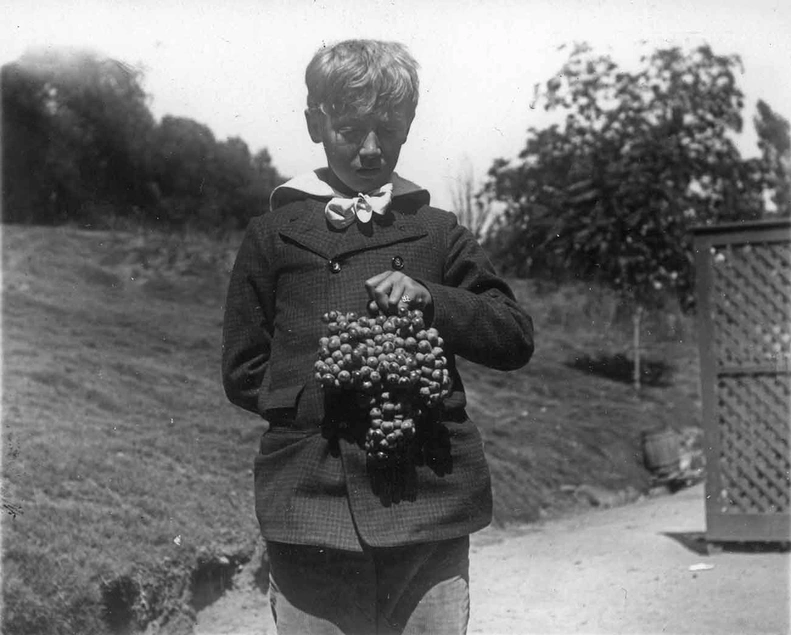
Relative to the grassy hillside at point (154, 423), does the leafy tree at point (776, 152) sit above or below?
above

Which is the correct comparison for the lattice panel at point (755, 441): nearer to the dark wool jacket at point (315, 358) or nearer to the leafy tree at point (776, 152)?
the leafy tree at point (776, 152)

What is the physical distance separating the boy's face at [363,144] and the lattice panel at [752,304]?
4.44 m

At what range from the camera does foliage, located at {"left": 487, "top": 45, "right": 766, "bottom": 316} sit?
9109mm

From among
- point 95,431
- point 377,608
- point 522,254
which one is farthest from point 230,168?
point 377,608

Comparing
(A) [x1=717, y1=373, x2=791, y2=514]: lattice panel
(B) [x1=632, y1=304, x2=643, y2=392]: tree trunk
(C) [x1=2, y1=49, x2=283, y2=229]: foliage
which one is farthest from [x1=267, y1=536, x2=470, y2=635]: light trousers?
(B) [x1=632, y1=304, x2=643, y2=392]: tree trunk

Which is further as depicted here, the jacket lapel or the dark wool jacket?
the jacket lapel

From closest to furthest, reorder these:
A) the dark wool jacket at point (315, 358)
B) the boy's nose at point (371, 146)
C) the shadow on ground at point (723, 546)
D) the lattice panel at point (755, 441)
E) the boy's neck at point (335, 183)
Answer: the dark wool jacket at point (315, 358), the boy's nose at point (371, 146), the boy's neck at point (335, 183), the shadow on ground at point (723, 546), the lattice panel at point (755, 441)

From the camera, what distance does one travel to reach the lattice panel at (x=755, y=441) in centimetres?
596

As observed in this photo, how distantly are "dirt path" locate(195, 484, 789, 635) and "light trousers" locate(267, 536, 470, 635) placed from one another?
90.8 inches

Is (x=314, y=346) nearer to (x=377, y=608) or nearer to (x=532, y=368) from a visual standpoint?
(x=377, y=608)

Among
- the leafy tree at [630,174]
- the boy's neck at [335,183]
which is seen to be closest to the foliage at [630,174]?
the leafy tree at [630,174]

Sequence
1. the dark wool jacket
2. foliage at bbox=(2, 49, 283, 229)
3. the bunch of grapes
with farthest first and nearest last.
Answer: foliage at bbox=(2, 49, 283, 229), the dark wool jacket, the bunch of grapes

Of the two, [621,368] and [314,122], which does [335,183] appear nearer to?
[314,122]

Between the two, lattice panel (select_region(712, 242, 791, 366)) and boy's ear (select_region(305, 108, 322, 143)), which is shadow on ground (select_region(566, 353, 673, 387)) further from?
boy's ear (select_region(305, 108, 322, 143))
